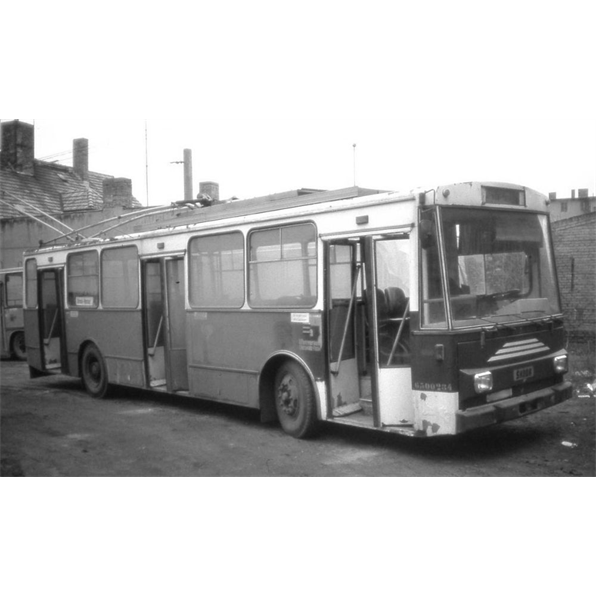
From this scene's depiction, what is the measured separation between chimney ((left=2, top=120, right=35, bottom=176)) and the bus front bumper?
31432 mm

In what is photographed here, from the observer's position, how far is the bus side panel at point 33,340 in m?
13.8

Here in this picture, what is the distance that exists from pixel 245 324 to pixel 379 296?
222cm

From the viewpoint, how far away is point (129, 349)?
37.9ft

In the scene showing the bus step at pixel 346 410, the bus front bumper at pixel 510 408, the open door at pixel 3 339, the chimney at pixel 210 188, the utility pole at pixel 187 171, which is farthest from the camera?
the utility pole at pixel 187 171

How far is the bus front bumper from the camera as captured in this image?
6527mm

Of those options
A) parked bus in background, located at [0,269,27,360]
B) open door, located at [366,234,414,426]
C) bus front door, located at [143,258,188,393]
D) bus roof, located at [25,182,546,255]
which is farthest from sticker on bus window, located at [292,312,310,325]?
parked bus in background, located at [0,269,27,360]

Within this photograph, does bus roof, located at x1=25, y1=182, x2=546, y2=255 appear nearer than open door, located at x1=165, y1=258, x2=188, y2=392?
Yes

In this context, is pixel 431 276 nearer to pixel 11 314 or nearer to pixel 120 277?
pixel 120 277

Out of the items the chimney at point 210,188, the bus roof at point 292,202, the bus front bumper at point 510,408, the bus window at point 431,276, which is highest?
the chimney at point 210,188

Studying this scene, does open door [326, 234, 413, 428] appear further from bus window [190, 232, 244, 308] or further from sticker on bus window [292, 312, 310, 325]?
bus window [190, 232, 244, 308]

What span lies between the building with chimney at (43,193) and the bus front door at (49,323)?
1266 cm

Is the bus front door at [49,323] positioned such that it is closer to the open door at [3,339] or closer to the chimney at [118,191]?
the open door at [3,339]

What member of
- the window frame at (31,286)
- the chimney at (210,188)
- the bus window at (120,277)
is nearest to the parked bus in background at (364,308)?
the bus window at (120,277)

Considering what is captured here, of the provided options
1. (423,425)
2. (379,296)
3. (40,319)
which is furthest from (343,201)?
(40,319)
